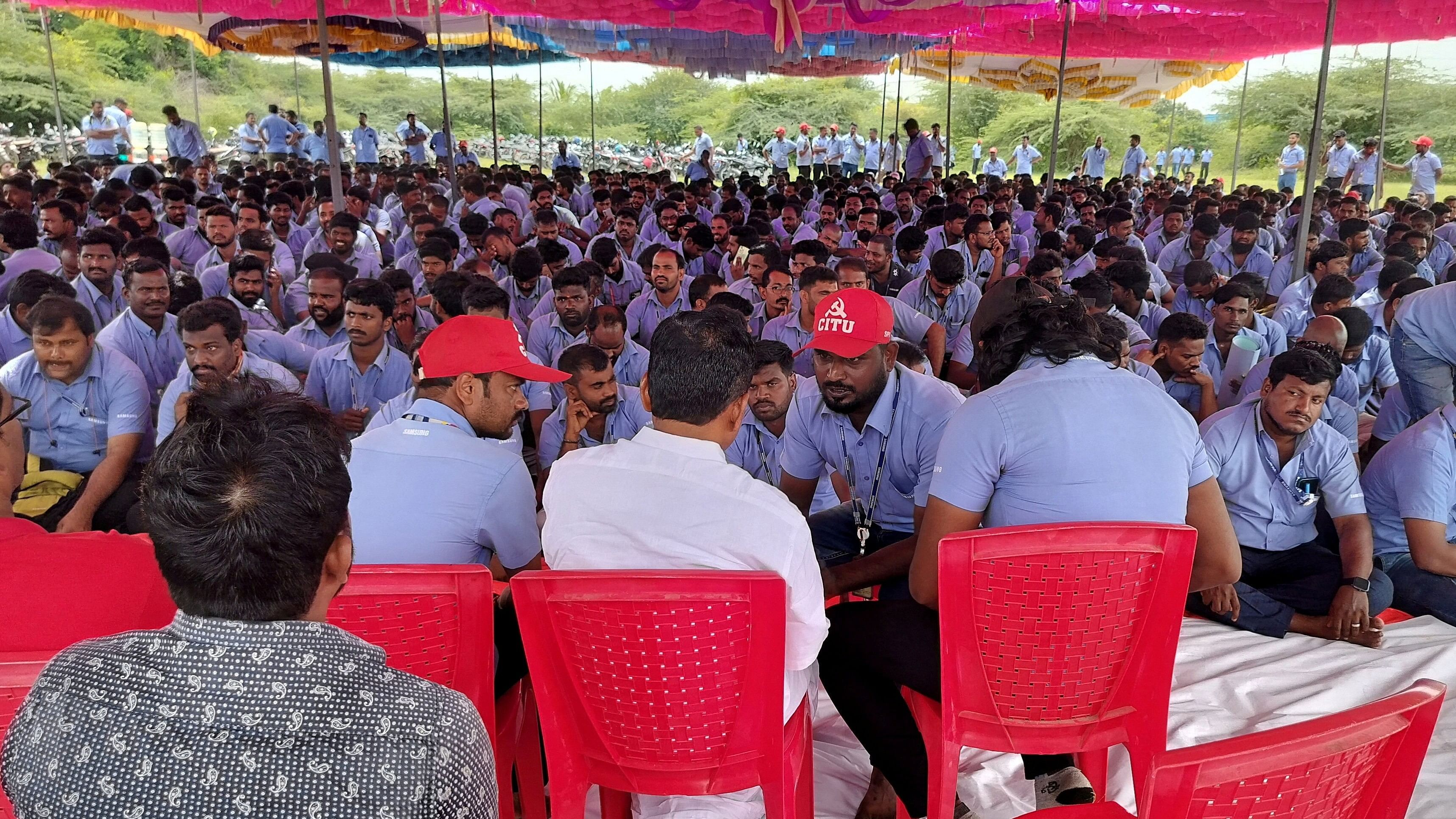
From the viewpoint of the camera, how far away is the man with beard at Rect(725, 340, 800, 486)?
11.7 feet

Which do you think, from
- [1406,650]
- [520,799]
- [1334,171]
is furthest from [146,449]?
[1334,171]

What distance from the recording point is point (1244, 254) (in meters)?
7.74

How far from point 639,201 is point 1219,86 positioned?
119ft

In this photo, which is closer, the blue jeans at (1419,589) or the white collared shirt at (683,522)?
the white collared shirt at (683,522)

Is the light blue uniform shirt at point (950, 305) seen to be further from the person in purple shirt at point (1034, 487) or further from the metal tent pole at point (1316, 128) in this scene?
the person in purple shirt at point (1034, 487)

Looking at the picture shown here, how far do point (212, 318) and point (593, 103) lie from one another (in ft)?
49.7

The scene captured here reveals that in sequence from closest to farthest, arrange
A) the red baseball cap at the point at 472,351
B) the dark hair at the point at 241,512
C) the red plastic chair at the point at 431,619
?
the dark hair at the point at 241,512, the red plastic chair at the point at 431,619, the red baseball cap at the point at 472,351

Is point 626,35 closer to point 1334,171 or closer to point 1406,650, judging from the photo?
point 1334,171

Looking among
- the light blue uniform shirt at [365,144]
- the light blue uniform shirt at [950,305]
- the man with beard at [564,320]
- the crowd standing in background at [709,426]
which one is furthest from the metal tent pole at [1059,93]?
the light blue uniform shirt at [365,144]

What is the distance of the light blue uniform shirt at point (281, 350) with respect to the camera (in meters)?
4.80

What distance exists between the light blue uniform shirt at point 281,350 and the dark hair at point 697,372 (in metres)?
3.32

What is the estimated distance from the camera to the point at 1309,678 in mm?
2852

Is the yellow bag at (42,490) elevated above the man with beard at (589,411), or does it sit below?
below

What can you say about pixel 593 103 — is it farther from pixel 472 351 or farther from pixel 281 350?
pixel 472 351
